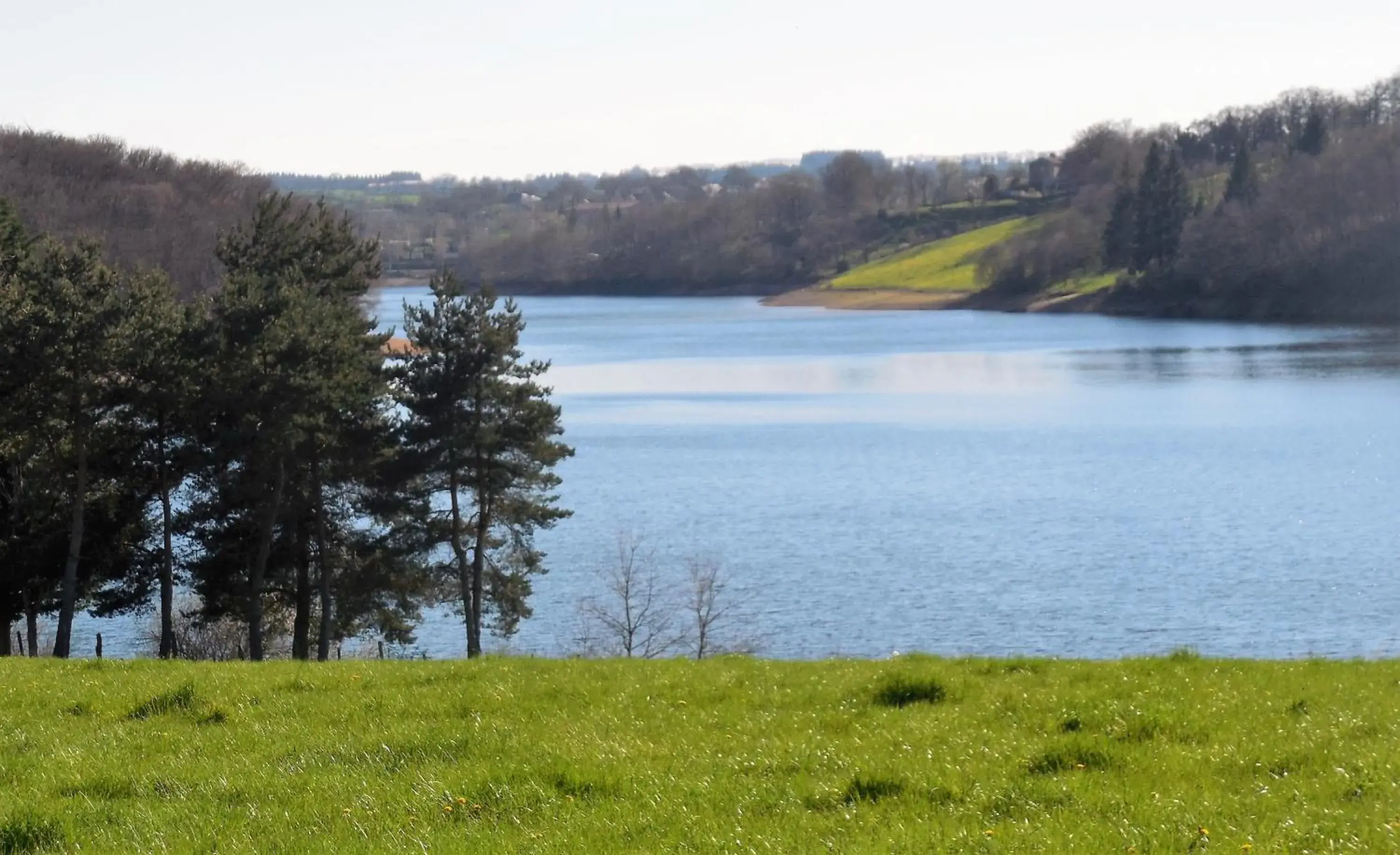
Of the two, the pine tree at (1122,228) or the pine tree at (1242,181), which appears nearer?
the pine tree at (1242,181)

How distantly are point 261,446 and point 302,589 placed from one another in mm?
4629

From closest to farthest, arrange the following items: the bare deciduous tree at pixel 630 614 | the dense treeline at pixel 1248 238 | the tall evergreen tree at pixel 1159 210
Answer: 1. the bare deciduous tree at pixel 630 614
2. the dense treeline at pixel 1248 238
3. the tall evergreen tree at pixel 1159 210

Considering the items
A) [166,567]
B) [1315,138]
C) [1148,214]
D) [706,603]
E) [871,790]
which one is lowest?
[706,603]

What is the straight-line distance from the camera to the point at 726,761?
8664 mm

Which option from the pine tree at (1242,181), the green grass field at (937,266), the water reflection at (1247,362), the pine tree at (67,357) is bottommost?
the water reflection at (1247,362)

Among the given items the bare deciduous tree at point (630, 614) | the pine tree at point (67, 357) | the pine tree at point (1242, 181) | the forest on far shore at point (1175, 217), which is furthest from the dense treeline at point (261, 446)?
the pine tree at point (1242, 181)

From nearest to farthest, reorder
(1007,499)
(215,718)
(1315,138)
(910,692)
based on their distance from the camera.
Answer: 1. (910,692)
2. (215,718)
3. (1007,499)
4. (1315,138)

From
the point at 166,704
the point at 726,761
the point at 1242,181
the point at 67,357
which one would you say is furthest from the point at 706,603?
the point at 1242,181

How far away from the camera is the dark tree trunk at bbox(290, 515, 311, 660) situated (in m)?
30.0

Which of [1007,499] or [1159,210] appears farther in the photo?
[1159,210]

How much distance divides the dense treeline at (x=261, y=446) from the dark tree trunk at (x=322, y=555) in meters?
0.07

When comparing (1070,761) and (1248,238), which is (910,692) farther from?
(1248,238)

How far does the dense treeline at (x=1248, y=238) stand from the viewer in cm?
11231

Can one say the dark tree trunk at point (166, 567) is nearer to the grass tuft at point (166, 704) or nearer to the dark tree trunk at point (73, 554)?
the dark tree trunk at point (73, 554)
